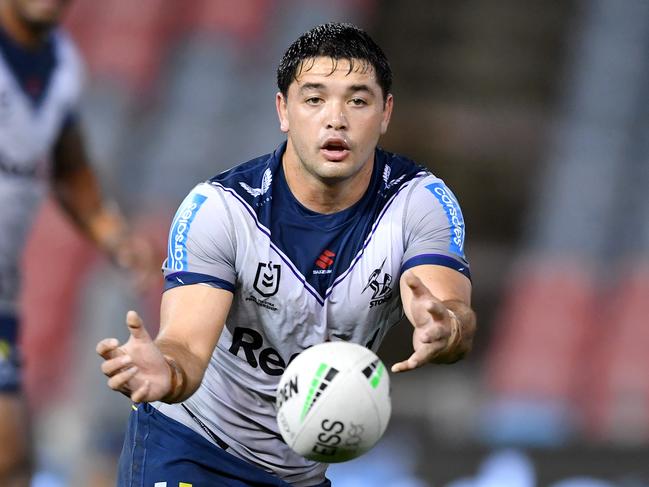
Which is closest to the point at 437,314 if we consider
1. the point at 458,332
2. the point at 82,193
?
the point at 458,332

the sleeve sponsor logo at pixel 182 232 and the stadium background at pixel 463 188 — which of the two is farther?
the stadium background at pixel 463 188

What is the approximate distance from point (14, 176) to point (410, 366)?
342cm

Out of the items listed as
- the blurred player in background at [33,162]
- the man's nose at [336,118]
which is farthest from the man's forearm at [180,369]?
the blurred player in background at [33,162]

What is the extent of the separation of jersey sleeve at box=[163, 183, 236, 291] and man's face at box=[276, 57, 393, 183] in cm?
38

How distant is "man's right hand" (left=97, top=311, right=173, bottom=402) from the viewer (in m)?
3.65

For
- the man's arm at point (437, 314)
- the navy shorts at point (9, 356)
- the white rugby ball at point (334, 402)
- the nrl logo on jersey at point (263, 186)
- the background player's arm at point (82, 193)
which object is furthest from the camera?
the background player's arm at point (82, 193)

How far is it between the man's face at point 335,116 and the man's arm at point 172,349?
0.61 metres

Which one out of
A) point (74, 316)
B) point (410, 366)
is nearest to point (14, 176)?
point (410, 366)

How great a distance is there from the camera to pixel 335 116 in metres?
4.34

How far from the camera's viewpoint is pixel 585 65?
50.0ft

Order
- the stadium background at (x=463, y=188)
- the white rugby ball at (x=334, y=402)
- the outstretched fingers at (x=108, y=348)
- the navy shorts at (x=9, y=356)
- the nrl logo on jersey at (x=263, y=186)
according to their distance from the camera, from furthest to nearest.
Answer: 1. the stadium background at (x=463, y=188)
2. the navy shorts at (x=9, y=356)
3. the nrl logo on jersey at (x=263, y=186)
4. the white rugby ball at (x=334, y=402)
5. the outstretched fingers at (x=108, y=348)

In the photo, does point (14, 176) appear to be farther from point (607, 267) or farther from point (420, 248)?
point (607, 267)

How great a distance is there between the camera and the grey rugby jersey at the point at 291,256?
4395 millimetres

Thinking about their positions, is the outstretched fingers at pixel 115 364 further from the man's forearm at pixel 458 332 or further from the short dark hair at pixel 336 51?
the short dark hair at pixel 336 51
